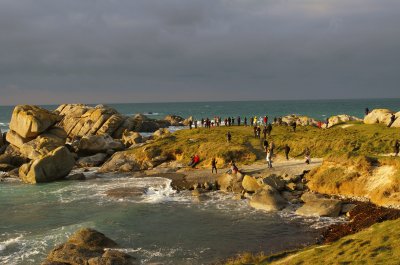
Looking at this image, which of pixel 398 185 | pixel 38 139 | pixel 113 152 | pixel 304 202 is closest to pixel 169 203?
pixel 304 202

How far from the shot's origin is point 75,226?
103 ft

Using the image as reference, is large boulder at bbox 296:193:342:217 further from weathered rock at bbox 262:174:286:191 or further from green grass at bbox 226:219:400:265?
green grass at bbox 226:219:400:265

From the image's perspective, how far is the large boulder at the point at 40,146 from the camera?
59.3m

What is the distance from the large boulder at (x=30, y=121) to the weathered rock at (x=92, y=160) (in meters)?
8.58

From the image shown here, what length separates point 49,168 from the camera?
50.6 metres

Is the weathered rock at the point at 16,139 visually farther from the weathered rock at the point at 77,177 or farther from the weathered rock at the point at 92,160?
the weathered rock at the point at 77,177

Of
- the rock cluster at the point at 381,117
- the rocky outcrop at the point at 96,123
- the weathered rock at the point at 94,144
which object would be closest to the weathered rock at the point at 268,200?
the rock cluster at the point at 381,117

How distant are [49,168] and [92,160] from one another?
11.5 metres

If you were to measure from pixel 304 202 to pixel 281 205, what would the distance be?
243 cm

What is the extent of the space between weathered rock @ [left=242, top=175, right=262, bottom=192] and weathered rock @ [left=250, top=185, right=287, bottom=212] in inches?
125

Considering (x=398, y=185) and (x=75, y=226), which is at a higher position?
(x=398, y=185)

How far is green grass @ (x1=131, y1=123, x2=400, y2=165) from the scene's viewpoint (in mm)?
48188

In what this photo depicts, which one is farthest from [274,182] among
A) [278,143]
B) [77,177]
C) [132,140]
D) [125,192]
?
[132,140]

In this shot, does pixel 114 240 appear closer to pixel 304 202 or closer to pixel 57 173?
pixel 304 202
